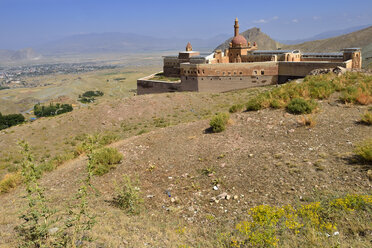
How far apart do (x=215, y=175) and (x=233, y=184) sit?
686mm

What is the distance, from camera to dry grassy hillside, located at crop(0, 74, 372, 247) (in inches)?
192

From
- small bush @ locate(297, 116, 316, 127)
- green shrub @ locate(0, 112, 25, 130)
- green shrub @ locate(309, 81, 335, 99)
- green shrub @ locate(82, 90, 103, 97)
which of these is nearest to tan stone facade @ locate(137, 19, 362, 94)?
green shrub @ locate(309, 81, 335, 99)

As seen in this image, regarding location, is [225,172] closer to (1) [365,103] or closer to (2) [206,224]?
(2) [206,224]

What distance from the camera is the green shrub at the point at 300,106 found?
10.3 metres

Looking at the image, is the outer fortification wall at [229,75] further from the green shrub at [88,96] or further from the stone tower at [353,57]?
the green shrub at [88,96]

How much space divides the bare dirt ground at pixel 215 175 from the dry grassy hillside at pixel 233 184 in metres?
0.02

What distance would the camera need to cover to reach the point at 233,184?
675 cm

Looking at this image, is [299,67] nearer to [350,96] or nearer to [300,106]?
[350,96]

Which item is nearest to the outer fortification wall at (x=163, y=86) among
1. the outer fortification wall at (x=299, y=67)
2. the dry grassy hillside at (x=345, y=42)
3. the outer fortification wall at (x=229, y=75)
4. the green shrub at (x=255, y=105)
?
the outer fortification wall at (x=229, y=75)

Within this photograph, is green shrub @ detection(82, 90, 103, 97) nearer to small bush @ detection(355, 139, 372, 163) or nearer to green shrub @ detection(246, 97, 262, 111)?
green shrub @ detection(246, 97, 262, 111)

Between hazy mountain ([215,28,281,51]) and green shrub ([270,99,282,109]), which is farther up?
hazy mountain ([215,28,281,51])

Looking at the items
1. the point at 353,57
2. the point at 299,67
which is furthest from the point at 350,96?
the point at 353,57

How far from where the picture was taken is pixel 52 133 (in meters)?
20.6

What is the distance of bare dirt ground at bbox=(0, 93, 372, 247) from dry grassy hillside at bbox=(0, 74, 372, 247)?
0.08ft
